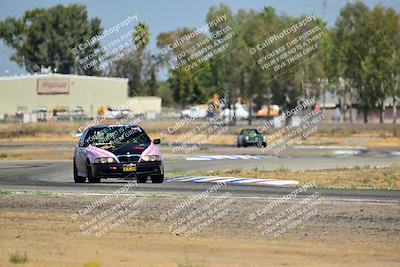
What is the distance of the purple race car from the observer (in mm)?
21016

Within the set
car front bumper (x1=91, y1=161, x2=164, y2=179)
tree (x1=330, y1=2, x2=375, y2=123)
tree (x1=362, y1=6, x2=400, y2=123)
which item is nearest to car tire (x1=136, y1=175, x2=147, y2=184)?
car front bumper (x1=91, y1=161, x2=164, y2=179)

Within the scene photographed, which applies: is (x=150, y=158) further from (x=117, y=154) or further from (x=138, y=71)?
(x=138, y=71)

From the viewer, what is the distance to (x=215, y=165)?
33.2 metres

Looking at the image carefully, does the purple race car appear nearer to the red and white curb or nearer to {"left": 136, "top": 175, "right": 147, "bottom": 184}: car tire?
{"left": 136, "top": 175, "right": 147, "bottom": 184}: car tire

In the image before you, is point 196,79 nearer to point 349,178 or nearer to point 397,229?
point 349,178

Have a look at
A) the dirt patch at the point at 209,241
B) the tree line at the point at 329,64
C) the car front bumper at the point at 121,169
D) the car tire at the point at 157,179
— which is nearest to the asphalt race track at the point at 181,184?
the car tire at the point at 157,179

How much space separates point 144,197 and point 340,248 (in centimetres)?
681

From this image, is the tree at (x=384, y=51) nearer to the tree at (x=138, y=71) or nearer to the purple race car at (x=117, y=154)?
the tree at (x=138, y=71)

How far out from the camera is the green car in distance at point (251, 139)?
52281 mm

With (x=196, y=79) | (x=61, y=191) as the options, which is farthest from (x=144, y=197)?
(x=196, y=79)

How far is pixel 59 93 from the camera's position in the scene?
102125 millimetres

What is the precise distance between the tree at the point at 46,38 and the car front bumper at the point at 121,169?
4128 inches

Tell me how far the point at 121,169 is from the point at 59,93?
82731mm


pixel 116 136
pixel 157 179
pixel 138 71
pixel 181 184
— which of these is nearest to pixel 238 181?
pixel 181 184
